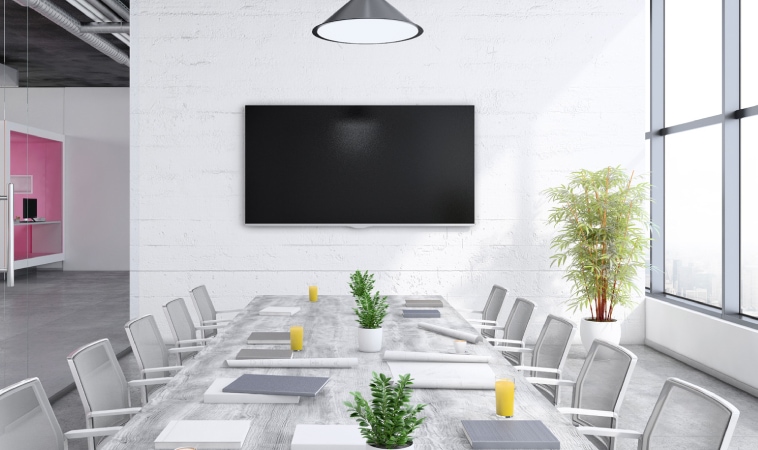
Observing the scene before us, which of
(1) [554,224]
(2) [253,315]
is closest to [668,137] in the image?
(1) [554,224]

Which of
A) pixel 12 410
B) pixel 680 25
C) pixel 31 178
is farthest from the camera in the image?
pixel 680 25

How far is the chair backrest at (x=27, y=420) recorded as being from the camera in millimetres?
1964

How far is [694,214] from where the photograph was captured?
6293 mm

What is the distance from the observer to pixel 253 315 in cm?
409

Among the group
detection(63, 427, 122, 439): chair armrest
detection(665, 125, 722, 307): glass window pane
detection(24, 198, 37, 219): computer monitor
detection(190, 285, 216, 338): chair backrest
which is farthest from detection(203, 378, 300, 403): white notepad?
detection(665, 125, 722, 307): glass window pane

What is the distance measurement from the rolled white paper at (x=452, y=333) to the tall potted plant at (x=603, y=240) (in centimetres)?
281

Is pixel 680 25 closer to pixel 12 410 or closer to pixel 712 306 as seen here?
pixel 712 306

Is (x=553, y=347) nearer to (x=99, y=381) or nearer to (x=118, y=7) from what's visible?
(x=99, y=381)

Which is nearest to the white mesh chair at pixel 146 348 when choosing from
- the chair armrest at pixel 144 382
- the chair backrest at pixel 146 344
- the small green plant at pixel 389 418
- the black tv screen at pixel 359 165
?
the chair backrest at pixel 146 344

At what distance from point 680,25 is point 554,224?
2.34 metres

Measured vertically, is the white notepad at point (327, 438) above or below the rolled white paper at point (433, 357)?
below

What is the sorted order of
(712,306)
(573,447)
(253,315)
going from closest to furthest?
(573,447) → (253,315) → (712,306)

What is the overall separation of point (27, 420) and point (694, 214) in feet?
19.5

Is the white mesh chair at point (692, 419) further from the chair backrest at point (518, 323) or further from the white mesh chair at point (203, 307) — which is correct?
the white mesh chair at point (203, 307)
